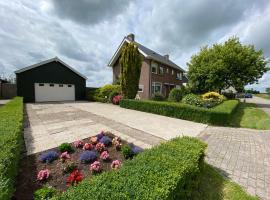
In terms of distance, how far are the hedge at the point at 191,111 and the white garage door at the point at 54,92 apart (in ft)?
37.9

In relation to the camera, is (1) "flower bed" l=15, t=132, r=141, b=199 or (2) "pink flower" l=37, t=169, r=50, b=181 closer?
(1) "flower bed" l=15, t=132, r=141, b=199

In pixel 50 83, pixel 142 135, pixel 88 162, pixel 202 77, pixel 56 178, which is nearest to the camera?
pixel 56 178

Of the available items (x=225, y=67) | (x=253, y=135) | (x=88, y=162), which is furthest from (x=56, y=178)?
(x=225, y=67)

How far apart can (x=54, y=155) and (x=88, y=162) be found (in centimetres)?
90

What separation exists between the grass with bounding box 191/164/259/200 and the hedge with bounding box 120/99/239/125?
5.66 m

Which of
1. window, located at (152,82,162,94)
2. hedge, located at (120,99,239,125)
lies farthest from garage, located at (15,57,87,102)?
hedge, located at (120,99,239,125)

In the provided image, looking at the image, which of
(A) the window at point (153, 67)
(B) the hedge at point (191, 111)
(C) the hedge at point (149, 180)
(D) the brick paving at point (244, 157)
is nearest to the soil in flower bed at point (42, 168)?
(C) the hedge at point (149, 180)

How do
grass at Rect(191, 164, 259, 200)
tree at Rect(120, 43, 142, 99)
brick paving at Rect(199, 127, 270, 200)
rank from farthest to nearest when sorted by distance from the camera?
tree at Rect(120, 43, 142, 99)
brick paving at Rect(199, 127, 270, 200)
grass at Rect(191, 164, 259, 200)

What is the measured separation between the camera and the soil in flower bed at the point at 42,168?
2.86m

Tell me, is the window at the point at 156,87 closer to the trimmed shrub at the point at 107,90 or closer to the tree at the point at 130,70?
the trimmed shrub at the point at 107,90

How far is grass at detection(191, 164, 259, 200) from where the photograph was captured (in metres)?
2.99

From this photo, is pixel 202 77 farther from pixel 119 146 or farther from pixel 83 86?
pixel 119 146

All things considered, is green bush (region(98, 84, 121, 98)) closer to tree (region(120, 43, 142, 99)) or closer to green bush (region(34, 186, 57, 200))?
tree (region(120, 43, 142, 99))

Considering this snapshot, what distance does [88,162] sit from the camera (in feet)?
12.2
